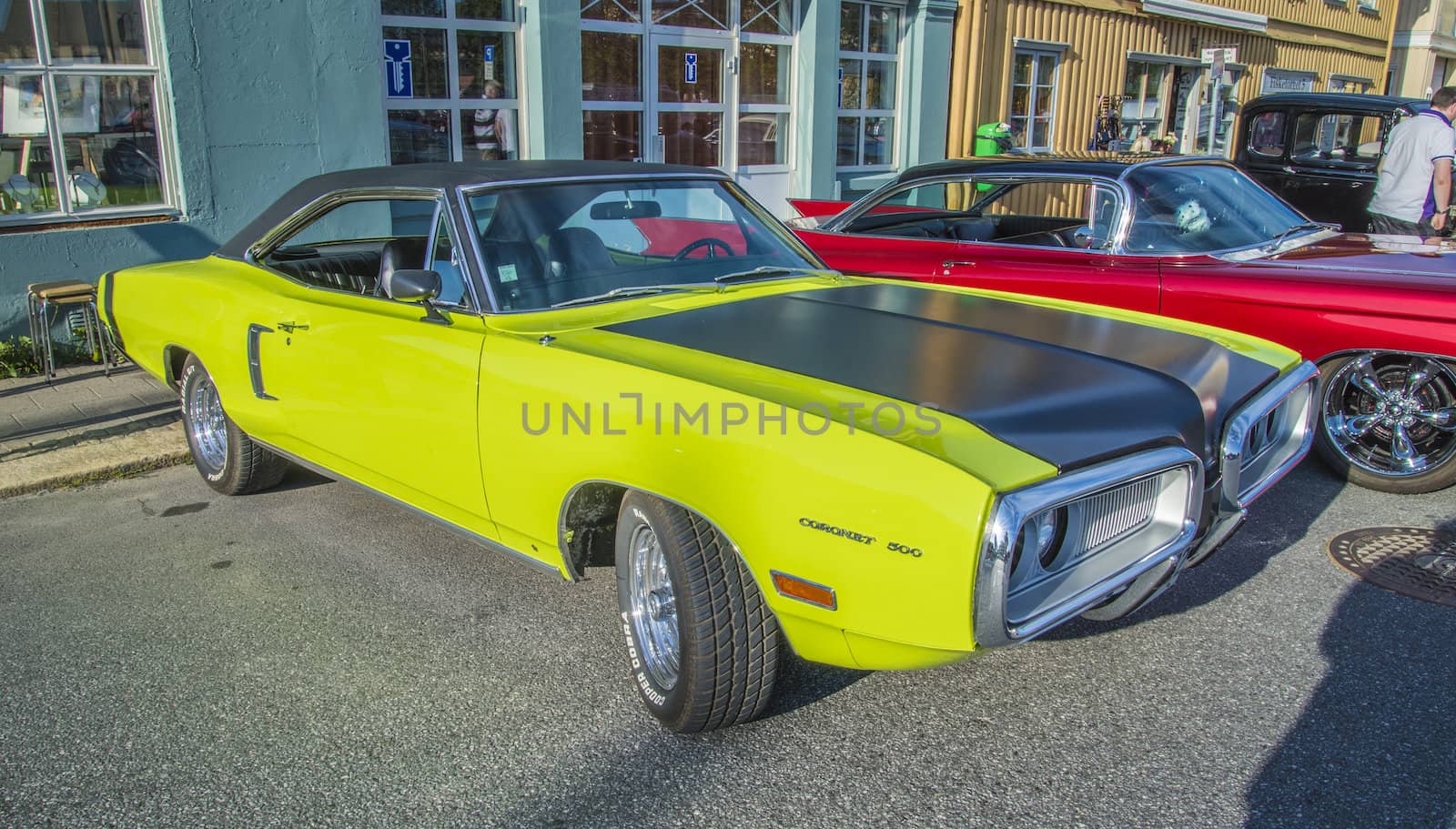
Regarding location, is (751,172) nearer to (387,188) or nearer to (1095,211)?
(1095,211)

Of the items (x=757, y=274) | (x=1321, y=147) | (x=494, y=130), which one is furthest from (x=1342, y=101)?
(x=757, y=274)

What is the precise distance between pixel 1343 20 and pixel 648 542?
2283 centimetres

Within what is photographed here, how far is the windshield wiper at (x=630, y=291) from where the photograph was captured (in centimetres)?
344

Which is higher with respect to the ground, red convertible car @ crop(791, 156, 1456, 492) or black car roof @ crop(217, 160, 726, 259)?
black car roof @ crop(217, 160, 726, 259)

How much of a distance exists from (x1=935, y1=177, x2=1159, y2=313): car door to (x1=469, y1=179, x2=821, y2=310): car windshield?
5.36 feet

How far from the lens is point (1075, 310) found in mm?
3756

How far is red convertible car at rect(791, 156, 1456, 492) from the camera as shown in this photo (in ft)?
15.0

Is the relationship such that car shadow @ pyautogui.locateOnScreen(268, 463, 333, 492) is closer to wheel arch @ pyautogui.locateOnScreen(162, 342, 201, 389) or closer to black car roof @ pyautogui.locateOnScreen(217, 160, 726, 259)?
wheel arch @ pyautogui.locateOnScreen(162, 342, 201, 389)

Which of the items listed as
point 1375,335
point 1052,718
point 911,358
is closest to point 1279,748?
point 1052,718

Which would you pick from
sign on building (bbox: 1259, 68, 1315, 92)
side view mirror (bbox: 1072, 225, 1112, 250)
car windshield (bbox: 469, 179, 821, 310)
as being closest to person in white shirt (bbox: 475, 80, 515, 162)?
side view mirror (bbox: 1072, 225, 1112, 250)

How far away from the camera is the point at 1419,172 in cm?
761

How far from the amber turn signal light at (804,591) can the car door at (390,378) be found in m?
1.16

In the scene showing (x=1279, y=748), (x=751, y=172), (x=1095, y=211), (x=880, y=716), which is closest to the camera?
(x=1279, y=748)

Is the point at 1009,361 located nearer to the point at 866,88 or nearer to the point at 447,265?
the point at 447,265
